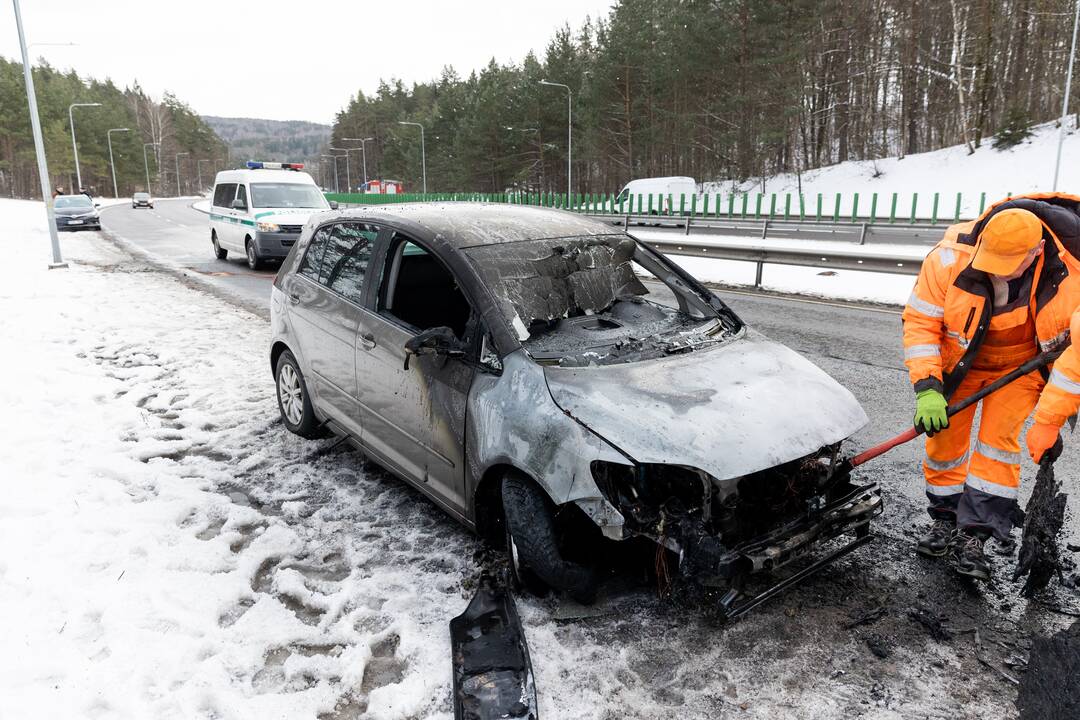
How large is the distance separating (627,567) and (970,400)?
173 centimetres

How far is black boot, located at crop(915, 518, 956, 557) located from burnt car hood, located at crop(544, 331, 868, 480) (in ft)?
2.47

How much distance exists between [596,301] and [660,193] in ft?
108

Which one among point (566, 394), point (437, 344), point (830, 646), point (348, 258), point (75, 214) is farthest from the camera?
point (75, 214)

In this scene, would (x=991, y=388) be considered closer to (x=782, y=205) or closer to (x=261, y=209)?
(x=261, y=209)

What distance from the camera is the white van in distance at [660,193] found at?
34741 mm

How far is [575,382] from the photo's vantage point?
3000mm

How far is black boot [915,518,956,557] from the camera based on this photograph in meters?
3.36

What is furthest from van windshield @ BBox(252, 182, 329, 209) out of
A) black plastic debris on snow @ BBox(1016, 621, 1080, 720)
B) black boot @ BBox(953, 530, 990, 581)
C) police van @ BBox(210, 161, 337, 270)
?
black plastic debris on snow @ BBox(1016, 621, 1080, 720)

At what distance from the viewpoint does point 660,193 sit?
3531 centimetres

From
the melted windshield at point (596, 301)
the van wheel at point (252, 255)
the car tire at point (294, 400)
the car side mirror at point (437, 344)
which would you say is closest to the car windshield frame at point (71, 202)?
the van wheel at point (252, 255)

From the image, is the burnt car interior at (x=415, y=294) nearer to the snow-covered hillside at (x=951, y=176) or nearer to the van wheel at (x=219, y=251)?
the van wheel at (x=219, y=251)

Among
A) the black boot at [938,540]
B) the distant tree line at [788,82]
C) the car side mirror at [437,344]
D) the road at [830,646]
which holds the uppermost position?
the distant tree line at [788,82]

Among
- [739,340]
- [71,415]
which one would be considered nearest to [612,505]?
[739,340]

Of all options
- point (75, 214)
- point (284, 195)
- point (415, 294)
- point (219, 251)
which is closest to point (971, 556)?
point (415, 294)
